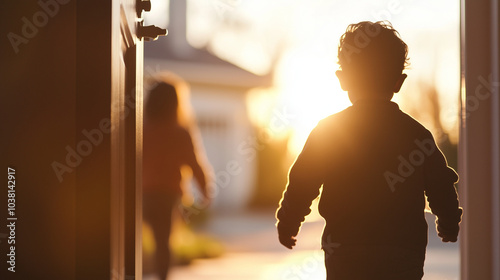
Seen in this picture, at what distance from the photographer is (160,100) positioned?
4.46m

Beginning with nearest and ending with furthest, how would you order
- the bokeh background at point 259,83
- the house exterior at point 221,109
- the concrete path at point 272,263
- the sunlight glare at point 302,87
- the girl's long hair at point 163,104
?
the girl's long hair at point 163,104, the concrete path at point 272,263, the sunlight glare at point 302,87, the bokeh background at point 259,83, the house exterior at point 221,109

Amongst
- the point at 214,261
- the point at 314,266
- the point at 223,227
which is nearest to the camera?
the point at 314,266

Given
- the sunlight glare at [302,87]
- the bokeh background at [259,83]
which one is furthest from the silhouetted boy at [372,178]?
the bokeh background at [259,83]

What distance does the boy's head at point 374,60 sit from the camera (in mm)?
2113

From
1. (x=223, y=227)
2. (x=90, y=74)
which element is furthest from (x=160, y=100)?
(x=223, y=227)

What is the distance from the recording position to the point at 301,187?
82.3 inches

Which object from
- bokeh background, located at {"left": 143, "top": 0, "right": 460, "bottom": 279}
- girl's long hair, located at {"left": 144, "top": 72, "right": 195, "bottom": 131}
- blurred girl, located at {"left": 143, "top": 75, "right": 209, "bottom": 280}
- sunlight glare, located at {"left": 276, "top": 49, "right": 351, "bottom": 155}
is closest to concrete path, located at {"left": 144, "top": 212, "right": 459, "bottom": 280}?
blurred girl, located at {"left": 143, "top": 75, "right": 209, "bottom": 280}

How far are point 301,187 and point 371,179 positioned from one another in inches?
9.2

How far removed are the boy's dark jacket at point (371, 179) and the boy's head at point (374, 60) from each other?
0.06m

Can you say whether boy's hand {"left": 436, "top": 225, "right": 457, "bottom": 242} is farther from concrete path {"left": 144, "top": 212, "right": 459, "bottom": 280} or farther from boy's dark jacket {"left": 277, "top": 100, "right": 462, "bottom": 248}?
concrete path {"left": 144, "top": 212, "right": 459, "bottom": 280}

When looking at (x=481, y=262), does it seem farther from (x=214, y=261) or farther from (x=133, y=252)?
(x=214, y=261)

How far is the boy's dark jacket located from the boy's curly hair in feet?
0.32

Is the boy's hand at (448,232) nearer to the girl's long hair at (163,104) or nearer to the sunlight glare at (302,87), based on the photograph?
the girl's long hair at (163,104)

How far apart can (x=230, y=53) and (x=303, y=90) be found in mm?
4071
